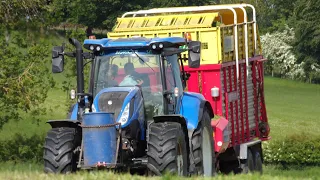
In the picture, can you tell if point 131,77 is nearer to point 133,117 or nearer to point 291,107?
point 133,117

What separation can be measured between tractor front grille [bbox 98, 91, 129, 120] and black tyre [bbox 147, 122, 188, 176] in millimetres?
501

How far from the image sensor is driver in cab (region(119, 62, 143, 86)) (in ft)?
41.9

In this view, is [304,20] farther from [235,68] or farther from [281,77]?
[235,68]

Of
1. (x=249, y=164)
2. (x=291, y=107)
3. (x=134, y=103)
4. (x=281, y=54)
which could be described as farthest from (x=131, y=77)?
(x=281, y=54)

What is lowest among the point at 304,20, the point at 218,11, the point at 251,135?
the point at 251,135

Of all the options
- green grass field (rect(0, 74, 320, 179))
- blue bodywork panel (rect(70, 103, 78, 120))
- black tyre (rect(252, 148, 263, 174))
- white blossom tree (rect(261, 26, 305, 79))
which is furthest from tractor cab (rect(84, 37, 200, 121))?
white blossom tree (rect(261, 26, 305, 79))

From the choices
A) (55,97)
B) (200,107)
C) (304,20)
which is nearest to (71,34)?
(200,107)

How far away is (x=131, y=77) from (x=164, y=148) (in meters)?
1.59

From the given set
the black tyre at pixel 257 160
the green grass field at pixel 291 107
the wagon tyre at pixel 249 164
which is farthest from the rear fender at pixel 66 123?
the green grass field at pixel 291 107

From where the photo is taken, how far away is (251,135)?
19.7 meters

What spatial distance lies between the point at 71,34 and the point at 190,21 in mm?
9820

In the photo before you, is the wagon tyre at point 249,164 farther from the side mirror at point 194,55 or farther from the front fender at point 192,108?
the side mirror at point 194,55

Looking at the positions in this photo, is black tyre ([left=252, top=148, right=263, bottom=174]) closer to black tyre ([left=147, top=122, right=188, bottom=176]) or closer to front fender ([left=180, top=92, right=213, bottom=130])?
front fender ([left=180, top=92, right=213, bottom=130])

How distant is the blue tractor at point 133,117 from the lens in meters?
11.5
